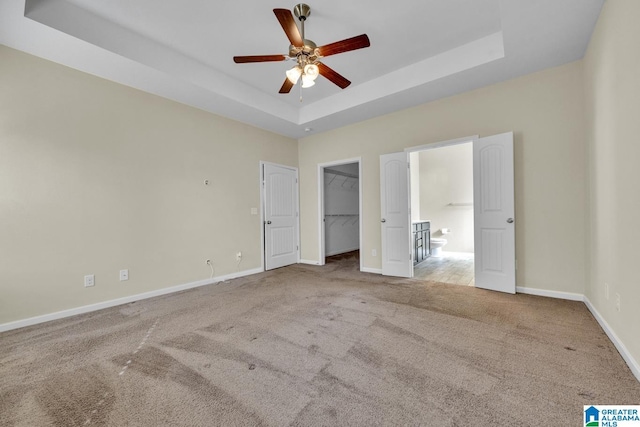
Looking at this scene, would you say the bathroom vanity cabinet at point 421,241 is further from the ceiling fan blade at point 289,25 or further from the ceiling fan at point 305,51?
the ceiling fan blade at point 289,25

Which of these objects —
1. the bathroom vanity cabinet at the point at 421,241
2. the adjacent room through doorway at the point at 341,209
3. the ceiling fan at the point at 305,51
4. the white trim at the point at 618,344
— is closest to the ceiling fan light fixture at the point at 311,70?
the ceiling fan at the point at 305,51

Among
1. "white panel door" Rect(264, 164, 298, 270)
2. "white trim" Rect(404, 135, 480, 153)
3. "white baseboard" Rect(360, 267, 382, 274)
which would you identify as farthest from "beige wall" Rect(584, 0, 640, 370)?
"white panel door" Rect(264, 164, 298, 270)

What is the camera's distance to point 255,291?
3531 millimetres

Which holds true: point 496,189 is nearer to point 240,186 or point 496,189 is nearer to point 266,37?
point 266,37

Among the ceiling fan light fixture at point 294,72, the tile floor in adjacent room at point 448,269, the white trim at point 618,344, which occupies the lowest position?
the tile floor in adjacent room at point 448,269

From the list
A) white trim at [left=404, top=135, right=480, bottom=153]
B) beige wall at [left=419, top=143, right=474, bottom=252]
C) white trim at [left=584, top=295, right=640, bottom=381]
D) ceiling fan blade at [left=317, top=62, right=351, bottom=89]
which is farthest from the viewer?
beige wall at [left=419, top=143, right=474, bottom=252]

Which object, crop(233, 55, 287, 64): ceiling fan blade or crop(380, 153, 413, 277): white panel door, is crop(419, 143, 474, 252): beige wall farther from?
crop(233, 55, 287, 64): ceiling fan blade

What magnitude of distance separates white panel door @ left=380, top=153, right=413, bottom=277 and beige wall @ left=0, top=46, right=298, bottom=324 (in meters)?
2.62

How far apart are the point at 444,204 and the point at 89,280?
22.9 feet

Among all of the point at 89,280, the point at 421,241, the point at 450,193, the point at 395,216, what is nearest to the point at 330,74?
the point at 395,216

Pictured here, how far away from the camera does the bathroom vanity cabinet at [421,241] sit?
5006 mm

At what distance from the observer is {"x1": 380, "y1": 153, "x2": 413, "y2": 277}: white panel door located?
13.5 feet

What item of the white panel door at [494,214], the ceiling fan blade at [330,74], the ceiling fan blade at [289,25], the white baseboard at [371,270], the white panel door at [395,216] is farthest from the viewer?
the white baseboard at [371,270]

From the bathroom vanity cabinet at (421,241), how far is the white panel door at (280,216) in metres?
2.48
